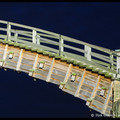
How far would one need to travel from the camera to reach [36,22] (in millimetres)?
48406

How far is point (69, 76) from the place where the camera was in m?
26.9

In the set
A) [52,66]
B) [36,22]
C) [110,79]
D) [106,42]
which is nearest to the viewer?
[110,79]

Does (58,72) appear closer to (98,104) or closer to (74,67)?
(74,67)

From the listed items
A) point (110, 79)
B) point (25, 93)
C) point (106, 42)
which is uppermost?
point (106, 42)

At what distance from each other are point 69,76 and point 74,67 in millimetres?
600

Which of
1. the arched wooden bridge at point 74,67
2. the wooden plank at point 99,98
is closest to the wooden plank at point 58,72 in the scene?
the arched wooden bridge at point 74,67

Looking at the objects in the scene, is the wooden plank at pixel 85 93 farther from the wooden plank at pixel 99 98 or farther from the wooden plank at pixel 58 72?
the wooden plank at pixel 58 72

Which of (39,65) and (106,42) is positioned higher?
(106,42)

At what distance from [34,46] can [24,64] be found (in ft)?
4.02

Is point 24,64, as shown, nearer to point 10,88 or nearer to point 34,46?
point 34,46

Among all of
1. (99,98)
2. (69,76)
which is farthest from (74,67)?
(99,98)

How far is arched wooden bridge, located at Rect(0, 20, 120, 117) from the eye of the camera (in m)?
25.4

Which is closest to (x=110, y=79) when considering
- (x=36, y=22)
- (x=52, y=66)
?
(x=52, y=66)

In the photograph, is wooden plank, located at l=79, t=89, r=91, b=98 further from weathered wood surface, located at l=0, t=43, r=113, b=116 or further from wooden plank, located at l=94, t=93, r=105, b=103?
wooden plank, located at l=94, t=93, r=105, b=103
